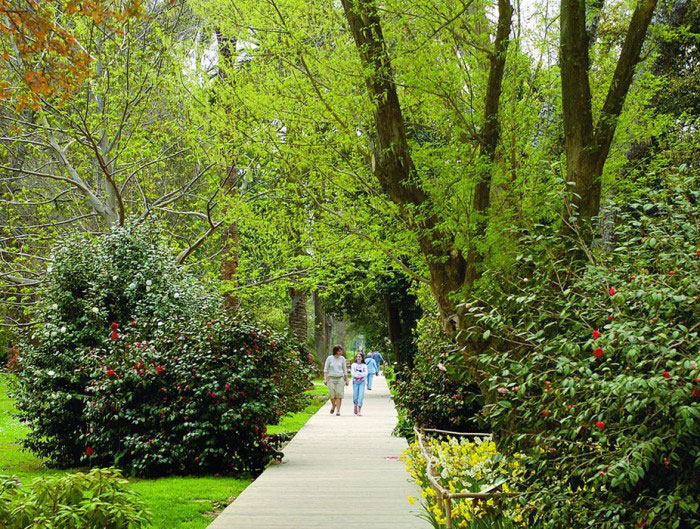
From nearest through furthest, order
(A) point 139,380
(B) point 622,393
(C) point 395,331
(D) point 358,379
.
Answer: (B) point 622,393, (A) point 139,380, (D) point 358,379, (C) point 395,331

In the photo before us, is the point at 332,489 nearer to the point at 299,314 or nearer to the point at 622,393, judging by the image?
the point at 622,393

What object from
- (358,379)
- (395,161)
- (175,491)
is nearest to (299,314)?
(358,379)

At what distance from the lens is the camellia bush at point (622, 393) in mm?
4445

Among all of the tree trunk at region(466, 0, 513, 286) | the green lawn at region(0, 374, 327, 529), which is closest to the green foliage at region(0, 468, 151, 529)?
the green lawn at region(0, 374, 327, 529)

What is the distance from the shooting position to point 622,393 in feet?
15.1

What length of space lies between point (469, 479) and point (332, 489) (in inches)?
112

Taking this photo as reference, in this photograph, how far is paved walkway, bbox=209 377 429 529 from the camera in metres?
8.77

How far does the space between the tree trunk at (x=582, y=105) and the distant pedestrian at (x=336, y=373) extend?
1371 centimetres

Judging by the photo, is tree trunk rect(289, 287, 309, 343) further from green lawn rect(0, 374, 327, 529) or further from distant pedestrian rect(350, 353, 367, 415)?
green lawn rect(0, 374, 327, 529)

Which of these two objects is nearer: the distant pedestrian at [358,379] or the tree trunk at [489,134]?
the tree trunk at [489,134]

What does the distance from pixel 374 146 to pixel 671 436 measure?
6.19 metres

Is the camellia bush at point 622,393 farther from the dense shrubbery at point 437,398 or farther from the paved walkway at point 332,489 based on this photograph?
the dense shrubbery at point 437,398

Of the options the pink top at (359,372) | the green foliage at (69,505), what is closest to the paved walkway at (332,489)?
the green foliage at (69,505)

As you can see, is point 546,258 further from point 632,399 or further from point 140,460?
point 140,460
